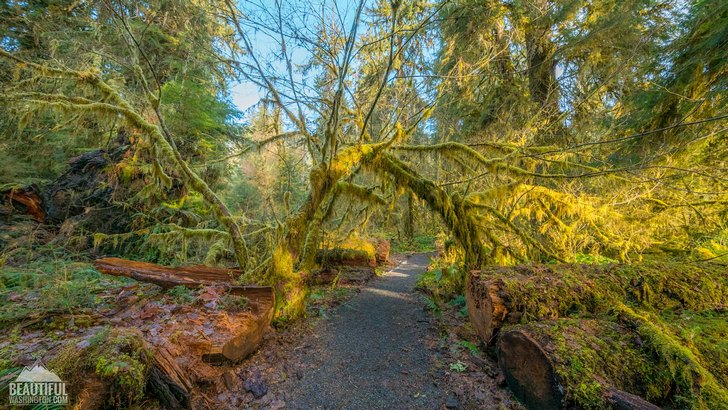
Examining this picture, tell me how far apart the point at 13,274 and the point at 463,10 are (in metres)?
11.1

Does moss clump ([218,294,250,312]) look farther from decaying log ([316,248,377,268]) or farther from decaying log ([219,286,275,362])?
decaying log ([316,248,377,268])

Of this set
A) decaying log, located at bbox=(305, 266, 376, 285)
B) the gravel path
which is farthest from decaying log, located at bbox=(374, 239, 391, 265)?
the gravel path

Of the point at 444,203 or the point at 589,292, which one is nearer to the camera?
the point at 589,292

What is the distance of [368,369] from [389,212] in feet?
11.7

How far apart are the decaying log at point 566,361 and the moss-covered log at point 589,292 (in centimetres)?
42

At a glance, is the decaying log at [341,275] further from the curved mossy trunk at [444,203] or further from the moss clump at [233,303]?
the curved mossy trunk at [444,203]

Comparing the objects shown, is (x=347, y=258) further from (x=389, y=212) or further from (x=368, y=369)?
(x=368, y=369)

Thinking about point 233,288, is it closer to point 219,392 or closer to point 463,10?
point 219,392

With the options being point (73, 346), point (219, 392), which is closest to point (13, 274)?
point (73, 346)

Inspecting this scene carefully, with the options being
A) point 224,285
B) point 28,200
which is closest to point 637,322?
point 224,285

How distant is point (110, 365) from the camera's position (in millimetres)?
2191

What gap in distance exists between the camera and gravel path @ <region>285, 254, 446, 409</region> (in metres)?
3.08

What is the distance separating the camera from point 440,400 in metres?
3.01

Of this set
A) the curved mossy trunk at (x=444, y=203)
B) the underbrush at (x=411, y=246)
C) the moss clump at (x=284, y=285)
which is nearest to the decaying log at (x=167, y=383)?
the moss clump at (x=284, y=285)
